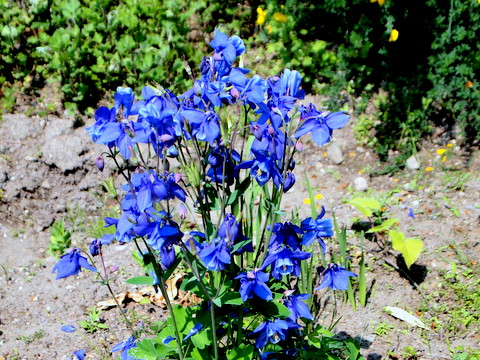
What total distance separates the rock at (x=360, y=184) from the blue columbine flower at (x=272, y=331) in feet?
6.74

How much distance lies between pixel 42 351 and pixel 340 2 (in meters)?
3.13

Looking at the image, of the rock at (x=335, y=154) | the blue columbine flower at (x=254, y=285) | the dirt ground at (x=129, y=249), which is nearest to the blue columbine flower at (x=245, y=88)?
the blue columbine flower at (x=254, y=285)

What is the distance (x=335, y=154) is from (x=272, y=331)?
2.44 metres

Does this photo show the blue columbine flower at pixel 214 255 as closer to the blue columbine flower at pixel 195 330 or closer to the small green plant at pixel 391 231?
the blue columbine flower at pixel 195 330

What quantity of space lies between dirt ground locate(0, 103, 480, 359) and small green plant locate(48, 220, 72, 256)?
0.07 metres

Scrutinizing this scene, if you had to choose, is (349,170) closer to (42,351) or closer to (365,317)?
(365,317)

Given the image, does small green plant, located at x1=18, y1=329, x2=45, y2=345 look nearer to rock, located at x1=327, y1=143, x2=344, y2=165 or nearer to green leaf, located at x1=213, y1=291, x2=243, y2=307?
green leaf, located at x1=213, y1=291, x2=243, y2=307

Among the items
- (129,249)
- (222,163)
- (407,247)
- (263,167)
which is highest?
(129,249)

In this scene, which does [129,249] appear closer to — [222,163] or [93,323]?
[93,323]

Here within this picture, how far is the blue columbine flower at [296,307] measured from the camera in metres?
1.85

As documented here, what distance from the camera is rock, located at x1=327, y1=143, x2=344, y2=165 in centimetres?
406

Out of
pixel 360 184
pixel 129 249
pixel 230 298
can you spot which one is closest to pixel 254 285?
pixel 230 298

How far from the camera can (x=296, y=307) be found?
1.86 metres

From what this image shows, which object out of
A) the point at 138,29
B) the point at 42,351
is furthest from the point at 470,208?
the point at 138,29
